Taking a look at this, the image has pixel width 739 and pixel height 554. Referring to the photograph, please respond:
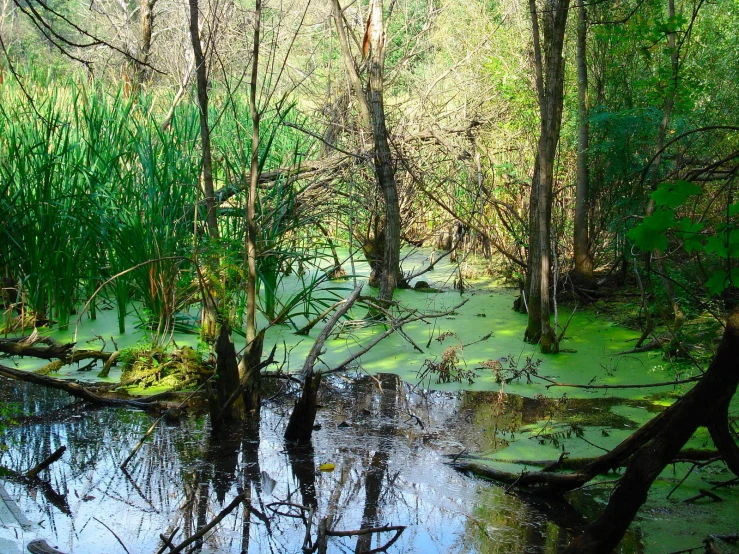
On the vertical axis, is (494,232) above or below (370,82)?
below

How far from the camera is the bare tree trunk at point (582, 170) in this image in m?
5.59

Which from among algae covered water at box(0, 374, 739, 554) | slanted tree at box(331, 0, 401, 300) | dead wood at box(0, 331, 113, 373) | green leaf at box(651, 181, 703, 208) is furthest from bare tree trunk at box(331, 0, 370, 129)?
green leaf at box(651, 181, 703, 208)

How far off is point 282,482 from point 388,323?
1330 millimetres

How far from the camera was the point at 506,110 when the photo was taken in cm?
688

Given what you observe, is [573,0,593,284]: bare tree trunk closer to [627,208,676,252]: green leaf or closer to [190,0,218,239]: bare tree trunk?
[190,0,218,239]: bare tree trunk

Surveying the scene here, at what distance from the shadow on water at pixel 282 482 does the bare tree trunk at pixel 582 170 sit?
7.67 feet

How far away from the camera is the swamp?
263cm

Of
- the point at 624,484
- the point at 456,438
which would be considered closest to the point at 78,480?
the point at 456,438

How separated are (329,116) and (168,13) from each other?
7675 mm

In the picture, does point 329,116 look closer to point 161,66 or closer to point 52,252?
point 52,252

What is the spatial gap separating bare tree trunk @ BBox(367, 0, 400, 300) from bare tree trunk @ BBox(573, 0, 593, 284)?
146 cm

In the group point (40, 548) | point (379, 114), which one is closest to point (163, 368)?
point (40, 548)

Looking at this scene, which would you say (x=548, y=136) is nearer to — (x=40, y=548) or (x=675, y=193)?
(x=675, y=193)

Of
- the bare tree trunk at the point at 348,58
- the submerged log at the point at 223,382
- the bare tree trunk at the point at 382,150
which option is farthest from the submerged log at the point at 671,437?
the bare tree trunk at the point at 348,58
